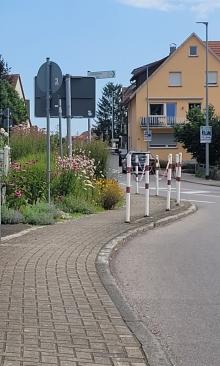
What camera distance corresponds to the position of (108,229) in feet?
41.8

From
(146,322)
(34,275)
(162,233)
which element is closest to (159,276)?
(34,275)

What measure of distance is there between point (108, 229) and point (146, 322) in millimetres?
6333

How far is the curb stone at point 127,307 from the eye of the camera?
17.2 ft

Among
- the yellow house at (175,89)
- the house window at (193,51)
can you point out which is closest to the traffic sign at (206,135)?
the yellow house at (175,89)

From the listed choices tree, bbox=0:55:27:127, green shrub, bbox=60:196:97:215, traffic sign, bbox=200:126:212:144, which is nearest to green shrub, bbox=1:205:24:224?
green shrub, bbox=60:196:97:215

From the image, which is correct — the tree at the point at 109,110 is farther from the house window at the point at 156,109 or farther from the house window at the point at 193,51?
the house window at the point at 193,51

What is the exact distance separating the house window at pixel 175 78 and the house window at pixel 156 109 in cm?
273

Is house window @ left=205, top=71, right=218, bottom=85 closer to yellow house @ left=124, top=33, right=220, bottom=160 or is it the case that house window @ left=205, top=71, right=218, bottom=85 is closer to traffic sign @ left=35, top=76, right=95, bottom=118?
yellow house @ left=124, top=33, right=220, bottom=160

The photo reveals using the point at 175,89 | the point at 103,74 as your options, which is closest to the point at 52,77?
the point at 103,74

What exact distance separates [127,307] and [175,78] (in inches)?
2642

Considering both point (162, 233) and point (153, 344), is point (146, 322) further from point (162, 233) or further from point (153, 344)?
point (162, 233)

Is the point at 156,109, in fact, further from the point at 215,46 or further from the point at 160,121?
the point at 215,46

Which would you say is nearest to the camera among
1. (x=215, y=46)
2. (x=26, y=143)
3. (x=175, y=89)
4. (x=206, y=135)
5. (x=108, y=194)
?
(x=108, y=194)

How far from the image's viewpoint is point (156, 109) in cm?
7356
